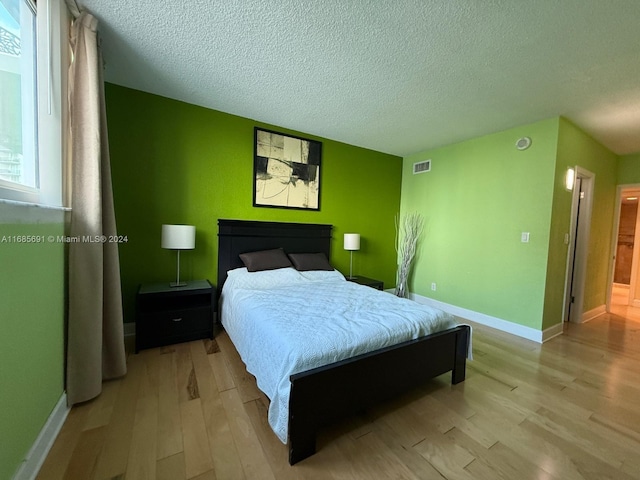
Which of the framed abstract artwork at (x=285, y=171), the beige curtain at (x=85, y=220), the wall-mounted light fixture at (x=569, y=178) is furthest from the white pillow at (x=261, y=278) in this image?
the wall-mounted light fixture at (x=569, y=178)

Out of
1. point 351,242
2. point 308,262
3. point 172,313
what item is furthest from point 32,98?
point 351,242

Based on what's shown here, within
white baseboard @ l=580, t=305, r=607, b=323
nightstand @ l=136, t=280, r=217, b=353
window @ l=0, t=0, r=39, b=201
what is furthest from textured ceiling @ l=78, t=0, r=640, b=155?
white baseboard @ l=580, t=305, r=607, b=323

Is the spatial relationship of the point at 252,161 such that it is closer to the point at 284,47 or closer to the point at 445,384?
the point at 284,47

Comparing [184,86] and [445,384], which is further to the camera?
[184,86]

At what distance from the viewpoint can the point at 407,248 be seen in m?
4.13

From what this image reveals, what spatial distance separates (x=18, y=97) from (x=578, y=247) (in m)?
5.58

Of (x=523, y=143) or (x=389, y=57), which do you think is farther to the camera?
(x=523, y=143)

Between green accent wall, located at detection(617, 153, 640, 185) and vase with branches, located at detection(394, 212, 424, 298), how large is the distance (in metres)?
2.99

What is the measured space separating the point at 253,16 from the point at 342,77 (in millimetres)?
838

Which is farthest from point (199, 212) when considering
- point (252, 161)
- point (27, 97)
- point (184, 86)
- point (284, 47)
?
point (284, 47)

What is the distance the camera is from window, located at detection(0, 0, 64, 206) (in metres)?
1.19

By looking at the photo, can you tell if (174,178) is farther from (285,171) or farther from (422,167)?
(422,167)

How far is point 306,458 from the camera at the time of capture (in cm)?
128

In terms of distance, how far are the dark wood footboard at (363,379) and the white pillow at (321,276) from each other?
4.77 feet
